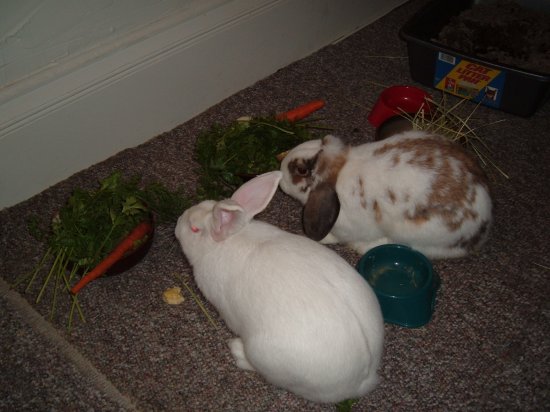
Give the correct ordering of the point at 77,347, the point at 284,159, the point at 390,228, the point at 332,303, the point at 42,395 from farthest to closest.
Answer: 1. the point at 284,159
2. the point at 390,228
3. the point at 77,347
4. the point at 42,395
5. the point at 332,303

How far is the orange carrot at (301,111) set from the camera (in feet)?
7.79

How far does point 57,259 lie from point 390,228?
1.21 metres

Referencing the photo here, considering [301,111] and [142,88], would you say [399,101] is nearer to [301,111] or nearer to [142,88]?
[301,111]

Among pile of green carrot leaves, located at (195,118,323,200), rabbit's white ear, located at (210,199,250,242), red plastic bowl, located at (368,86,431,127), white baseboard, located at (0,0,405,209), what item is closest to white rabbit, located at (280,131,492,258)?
pile of green carrot leaves, located at (195,118,323,200)

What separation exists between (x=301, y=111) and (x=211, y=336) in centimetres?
116

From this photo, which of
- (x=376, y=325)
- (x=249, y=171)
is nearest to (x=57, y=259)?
(x=249, y=171)

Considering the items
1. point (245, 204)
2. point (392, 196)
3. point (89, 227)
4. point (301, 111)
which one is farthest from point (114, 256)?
point (301, 111)

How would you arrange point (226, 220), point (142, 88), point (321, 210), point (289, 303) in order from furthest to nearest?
point (142, 88)
point (321, 210)
point (226, 220)
point (289, 303)

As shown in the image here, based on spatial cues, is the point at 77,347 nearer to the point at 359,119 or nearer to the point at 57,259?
the point at 57,259

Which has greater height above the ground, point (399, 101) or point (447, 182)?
point (447, 182)

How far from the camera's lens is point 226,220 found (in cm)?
157

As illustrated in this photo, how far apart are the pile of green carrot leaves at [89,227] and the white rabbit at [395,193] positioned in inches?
21.0

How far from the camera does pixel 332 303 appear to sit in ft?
4.54

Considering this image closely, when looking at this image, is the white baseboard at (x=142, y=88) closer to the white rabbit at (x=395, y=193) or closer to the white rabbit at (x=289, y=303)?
the white rabbit at (x=395, y=193)
